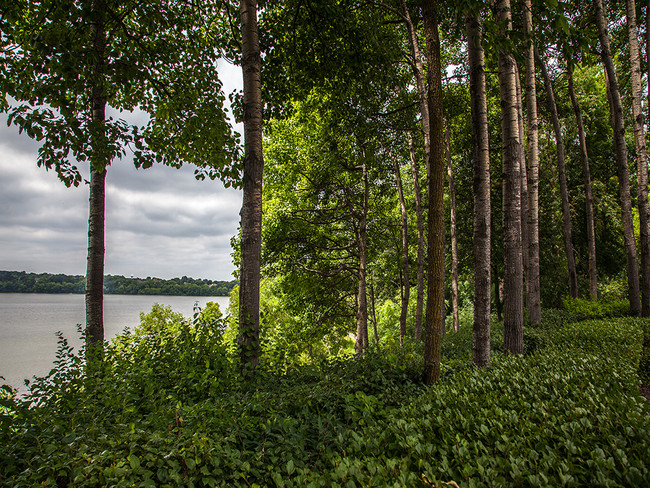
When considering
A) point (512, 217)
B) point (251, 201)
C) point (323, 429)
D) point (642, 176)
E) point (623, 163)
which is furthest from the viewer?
point (623, 163)

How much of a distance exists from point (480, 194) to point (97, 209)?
22.6 ft

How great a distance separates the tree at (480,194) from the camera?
5.26 metres

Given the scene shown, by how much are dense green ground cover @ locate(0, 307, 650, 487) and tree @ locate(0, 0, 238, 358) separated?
5.64 feet

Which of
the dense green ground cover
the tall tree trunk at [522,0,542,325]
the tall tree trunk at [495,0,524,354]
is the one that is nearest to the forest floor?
the dense green ground cover

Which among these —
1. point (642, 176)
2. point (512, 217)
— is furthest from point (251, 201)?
point (642, 176)

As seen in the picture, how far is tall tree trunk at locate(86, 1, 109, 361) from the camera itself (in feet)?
17.9

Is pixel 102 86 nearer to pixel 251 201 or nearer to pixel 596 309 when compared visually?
pixel 251 201

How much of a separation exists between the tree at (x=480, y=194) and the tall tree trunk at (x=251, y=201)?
3499 mm

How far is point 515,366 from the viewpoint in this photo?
13.4 ft

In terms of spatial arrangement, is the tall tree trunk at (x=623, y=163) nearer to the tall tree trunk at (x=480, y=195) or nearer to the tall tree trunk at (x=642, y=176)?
the tall tree trunk at (x=642, y=176)

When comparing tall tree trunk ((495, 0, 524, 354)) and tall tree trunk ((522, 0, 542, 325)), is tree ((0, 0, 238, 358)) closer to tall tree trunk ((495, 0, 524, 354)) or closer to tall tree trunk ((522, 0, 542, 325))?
tall tree trunk ((495, 0, 524, 354))

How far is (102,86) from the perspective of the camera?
5.79 metres

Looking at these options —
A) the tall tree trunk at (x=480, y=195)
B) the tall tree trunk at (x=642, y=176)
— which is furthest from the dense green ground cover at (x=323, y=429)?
Result: the tall tree trunk at (x=642, y=176)

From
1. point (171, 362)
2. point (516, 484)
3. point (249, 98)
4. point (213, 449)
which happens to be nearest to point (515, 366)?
point (516, 484)
